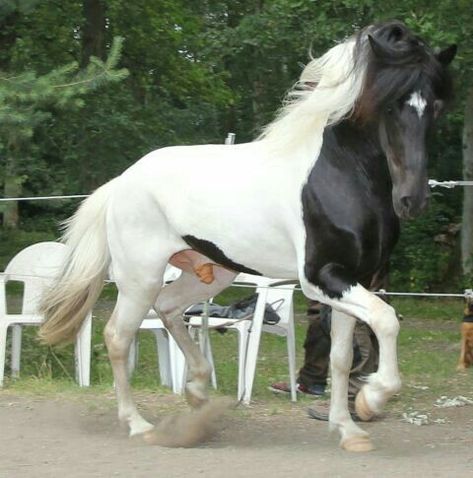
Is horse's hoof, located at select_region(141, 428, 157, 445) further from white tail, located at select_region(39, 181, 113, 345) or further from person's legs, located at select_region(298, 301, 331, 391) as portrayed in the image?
person's legs, located at select_region(298, 301, 331, 391)

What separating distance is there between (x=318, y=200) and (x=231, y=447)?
1.45 metres

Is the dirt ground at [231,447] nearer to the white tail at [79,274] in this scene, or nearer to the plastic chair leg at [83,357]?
the white tail at [79,274]

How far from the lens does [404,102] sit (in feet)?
15.1

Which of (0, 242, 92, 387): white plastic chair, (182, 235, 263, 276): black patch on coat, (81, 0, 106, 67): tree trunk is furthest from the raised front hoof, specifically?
(81, 0, 106, 67): tree trunk

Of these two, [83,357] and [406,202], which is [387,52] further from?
[83,357]

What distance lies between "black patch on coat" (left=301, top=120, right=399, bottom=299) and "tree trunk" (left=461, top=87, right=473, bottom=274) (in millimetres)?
11026

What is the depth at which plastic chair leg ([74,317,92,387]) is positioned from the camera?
745 cm

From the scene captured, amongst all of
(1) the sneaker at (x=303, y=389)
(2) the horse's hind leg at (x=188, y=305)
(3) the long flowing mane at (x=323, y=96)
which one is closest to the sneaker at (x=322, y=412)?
(1) the sneaker at (x=303, y=389)

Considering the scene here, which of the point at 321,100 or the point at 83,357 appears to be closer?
the point at 321,100

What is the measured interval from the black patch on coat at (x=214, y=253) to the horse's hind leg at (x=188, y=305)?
0.59 m

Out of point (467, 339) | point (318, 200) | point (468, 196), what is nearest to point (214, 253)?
point (318, 200)

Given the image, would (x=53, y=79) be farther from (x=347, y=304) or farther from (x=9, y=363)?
(x=347, y=304)

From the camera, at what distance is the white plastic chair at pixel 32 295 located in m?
7.50

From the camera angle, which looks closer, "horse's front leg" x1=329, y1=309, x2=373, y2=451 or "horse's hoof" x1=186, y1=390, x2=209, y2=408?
"horse's front leg" x1=329, y1=309, x2=373, y2=451
